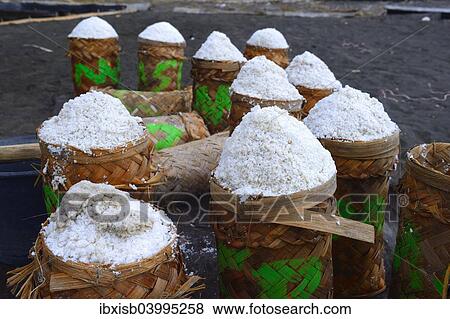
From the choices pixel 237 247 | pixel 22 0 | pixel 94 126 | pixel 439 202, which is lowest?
pixel 22 0

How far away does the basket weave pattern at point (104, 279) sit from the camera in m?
1.38

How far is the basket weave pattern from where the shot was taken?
138cm

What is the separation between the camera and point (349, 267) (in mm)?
2283

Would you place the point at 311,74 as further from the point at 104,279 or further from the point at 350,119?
the point at 104,279

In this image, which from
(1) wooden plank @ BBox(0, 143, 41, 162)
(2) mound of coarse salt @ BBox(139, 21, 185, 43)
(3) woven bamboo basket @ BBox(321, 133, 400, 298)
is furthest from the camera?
(2) mound of coarse salt @ BBox(139, 21, 185, 43)

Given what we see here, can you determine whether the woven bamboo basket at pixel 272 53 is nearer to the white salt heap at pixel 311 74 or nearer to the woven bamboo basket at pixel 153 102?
the woven bamboo basket at pixel 153 102

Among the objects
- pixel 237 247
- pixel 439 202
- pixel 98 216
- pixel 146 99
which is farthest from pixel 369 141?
pixel 146 99

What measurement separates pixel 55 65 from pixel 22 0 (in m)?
6.85

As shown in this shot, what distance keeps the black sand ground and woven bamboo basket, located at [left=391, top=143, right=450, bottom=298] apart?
2.63 ft

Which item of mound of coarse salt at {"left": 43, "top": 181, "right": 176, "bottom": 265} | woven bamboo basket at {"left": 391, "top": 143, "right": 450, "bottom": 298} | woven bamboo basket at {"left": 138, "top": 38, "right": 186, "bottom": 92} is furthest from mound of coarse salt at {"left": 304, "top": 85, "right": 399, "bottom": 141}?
woven bamboo basket at {"left": 138, "top": 38, "right": 186, "bottom": 92}

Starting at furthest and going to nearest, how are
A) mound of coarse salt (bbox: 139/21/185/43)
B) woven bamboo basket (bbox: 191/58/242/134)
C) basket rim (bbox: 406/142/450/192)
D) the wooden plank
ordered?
mound of coarse salt (bbox: 139/21/185/43) → woven bamboo basket (bbox: 191/58/242/134) → the wooden plank → basket rim (bbox: 406/142/450/192)

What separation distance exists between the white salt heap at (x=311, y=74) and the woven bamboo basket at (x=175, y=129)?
0.74 meters

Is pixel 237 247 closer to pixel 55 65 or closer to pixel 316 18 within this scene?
pixel 55 65

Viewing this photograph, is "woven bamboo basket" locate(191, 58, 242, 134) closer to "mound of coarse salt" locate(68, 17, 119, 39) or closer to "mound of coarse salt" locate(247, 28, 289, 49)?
"mound of coarse salt" locate(247, 28, 289, 49)
